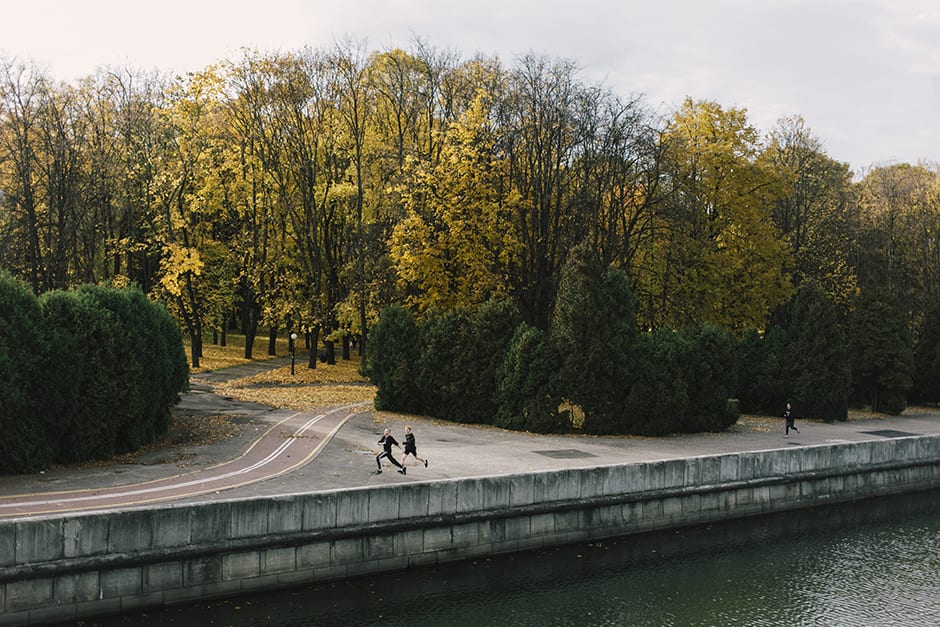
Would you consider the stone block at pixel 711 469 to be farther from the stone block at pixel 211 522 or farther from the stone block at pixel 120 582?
the stone block at pixel 120 582

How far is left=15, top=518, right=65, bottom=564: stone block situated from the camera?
15.3 meters

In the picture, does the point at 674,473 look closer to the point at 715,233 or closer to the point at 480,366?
the point at 480,366

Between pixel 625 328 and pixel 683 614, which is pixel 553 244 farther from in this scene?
pixel 683 614

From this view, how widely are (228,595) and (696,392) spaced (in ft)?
71.9

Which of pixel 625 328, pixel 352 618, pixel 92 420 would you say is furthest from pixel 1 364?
pixel 625 328

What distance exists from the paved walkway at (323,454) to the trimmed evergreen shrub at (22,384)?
27.1 inches

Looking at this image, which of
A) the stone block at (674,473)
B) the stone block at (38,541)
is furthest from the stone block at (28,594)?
the stone block at (674,473)

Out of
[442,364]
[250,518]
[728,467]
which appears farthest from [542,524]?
[442,364]

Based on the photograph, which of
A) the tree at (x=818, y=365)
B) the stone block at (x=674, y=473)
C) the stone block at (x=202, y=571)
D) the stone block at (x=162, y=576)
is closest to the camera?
the stone block at (x=162, y=576)

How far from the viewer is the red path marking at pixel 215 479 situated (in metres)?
18.5

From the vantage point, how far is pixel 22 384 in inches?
845

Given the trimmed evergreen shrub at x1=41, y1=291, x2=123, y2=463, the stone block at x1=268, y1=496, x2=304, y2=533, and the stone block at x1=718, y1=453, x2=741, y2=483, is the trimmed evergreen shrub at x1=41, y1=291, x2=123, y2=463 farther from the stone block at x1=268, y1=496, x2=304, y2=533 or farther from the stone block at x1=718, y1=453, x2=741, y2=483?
the stone block at x1=718, y1=453, x2=741, y2=483

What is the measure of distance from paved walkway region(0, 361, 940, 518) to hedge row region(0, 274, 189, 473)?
3.03 feet

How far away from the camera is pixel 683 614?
17.9 meters
